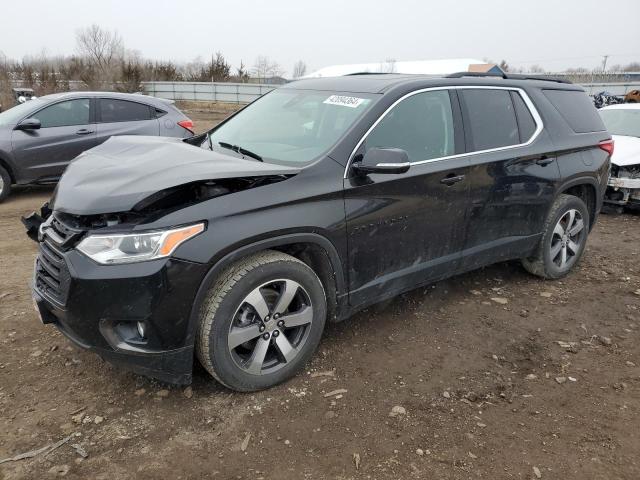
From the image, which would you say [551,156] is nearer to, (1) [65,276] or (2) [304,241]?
(2) [304,241]

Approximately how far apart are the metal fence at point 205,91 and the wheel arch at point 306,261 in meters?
30.3

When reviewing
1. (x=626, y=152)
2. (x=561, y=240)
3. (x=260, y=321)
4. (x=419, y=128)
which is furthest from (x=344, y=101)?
(x=626, y=152)

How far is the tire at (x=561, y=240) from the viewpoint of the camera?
4441 millimetres

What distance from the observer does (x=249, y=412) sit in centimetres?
278

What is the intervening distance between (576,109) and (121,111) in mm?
6512

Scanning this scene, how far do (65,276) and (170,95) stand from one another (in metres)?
33.0

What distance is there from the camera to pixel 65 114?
7.54 m

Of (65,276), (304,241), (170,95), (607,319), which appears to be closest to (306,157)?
(304,241)

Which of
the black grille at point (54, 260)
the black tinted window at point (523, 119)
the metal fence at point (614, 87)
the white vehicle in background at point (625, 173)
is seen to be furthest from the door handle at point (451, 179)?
the metal fence at point (614, 87)

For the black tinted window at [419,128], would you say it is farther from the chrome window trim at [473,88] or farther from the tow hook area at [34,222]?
the tow hook area at [34,222]

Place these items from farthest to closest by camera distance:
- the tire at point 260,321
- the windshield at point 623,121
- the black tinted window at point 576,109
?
1. the windshield at point 623,121
2. the black tinted window at point 576,109
3. the tire at point 260,321

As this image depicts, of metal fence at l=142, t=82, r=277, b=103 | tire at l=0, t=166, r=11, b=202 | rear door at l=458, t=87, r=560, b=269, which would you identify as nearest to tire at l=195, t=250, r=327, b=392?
rear door at l=458, t=87, r=560, b=269

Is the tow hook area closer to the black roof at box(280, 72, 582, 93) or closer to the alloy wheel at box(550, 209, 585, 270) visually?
the black roof at box(280, 72, 582, 93)

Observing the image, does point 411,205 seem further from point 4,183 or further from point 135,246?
point 4,183
